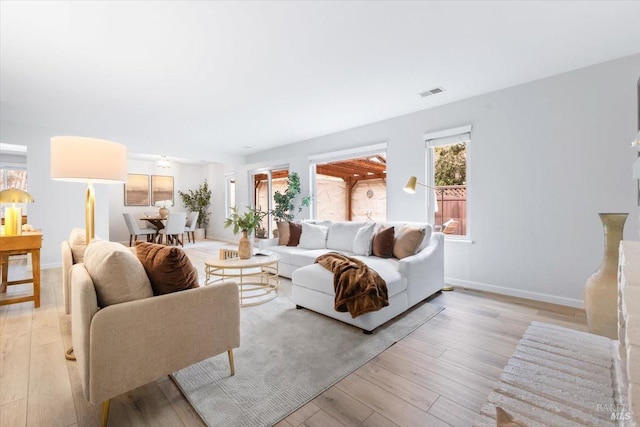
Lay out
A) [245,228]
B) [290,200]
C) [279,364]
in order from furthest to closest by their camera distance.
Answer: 1. [290,200]
2. [245,228]
3. [279,364]

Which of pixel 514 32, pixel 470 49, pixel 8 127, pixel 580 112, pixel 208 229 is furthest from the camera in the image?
pixel 208 229

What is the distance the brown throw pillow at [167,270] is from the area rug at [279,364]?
0.62 m

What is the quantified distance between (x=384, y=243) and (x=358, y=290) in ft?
3.81

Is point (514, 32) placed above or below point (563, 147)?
above

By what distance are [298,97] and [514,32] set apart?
2.26m

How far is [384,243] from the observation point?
3328mm

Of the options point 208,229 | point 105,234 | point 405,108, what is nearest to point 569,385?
point 405,108

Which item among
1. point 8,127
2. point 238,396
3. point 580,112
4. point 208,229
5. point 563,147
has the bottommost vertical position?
point 238,396

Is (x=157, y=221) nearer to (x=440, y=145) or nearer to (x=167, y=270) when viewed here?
(x=167, y=270)

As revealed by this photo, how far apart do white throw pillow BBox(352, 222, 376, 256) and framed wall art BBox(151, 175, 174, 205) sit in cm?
701

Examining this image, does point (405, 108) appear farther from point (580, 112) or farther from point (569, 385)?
point (569, 385)

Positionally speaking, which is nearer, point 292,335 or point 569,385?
point 569,385

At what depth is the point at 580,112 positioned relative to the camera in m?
2.83

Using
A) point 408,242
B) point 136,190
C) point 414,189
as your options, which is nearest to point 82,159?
point 408,242
